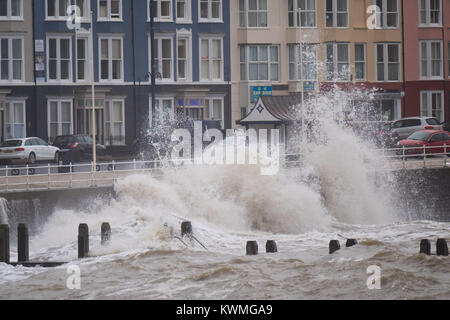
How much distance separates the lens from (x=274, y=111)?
52594mm

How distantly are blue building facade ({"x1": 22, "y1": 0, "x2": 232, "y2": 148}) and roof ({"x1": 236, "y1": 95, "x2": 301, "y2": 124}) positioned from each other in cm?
394

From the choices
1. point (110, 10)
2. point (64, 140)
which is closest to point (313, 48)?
point (110, 10)

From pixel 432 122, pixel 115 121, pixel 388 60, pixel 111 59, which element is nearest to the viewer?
pixel 432 122

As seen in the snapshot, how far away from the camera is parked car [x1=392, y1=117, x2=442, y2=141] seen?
52906mm

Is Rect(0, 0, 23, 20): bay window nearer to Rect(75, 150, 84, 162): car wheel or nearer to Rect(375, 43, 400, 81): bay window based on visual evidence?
Rect(75, 150, 84, 162): car wheel

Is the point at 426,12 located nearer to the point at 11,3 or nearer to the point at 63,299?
the point at 11,3

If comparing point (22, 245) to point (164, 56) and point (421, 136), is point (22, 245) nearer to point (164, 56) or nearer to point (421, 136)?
point (421, 136)

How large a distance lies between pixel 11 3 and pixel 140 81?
7850 mm

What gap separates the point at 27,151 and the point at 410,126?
1958 cm


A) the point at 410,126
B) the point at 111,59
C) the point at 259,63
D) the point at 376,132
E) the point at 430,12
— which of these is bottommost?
the point at 376,132

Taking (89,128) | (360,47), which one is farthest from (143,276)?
(360,47)

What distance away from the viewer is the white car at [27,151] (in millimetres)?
47094

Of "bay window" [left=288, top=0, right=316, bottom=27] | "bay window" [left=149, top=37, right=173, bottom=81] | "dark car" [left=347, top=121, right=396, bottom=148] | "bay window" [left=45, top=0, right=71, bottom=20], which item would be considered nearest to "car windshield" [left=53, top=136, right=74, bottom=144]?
"bay window" [left=45, top=0, right=71, bottom=20]

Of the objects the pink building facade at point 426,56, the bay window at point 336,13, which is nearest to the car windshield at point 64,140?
the bay window at point 336,13
